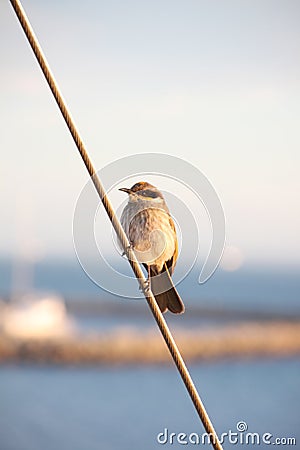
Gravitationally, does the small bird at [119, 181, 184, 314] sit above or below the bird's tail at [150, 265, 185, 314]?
above

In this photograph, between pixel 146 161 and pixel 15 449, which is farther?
pixel 15 449

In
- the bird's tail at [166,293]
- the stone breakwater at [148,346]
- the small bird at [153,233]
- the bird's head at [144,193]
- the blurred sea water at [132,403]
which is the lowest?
the bird's tail at [166,293]

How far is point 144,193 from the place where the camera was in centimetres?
135

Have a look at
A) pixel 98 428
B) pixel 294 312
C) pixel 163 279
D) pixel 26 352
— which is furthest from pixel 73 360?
pixel 163 279

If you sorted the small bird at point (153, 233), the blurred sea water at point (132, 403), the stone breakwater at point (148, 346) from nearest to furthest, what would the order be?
the small bird at point (153, 233) < the blurred sea water at point (132, 403) < the stone breakwater at point (148, 346)

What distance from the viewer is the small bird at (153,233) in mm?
1348

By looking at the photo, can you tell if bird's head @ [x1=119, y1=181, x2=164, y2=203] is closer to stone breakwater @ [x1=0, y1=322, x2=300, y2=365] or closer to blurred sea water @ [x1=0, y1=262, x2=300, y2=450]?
blurred sea water @ [x1=0, y1=262, x2=300, y2=450]

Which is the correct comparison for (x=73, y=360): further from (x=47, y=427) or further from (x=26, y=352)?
(x=47, y=427)

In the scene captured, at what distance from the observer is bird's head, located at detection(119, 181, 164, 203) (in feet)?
4.42

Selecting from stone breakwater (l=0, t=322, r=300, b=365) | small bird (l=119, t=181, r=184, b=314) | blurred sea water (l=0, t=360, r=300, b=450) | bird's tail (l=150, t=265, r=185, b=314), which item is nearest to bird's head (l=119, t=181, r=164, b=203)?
small bird (l=119, t=181, r=184, b=314)

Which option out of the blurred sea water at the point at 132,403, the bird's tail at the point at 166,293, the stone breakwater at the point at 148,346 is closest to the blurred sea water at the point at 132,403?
the blurred sea water at the point at 132,403

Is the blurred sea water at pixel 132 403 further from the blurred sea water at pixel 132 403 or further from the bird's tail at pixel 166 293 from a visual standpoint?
the bird's tail at pixel 166 293

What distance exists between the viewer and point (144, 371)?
34.8ft

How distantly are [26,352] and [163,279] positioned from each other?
9.49 m
